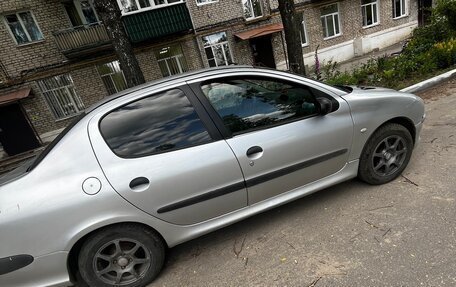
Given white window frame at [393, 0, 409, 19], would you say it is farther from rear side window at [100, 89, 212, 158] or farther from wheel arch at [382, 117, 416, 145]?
rear side window at [100, 89, 212, 158]

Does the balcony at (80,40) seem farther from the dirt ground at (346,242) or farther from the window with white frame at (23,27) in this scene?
the dirt ground at (346,242)

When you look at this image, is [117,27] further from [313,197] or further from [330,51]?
[330,51]

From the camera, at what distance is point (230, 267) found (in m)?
2.26

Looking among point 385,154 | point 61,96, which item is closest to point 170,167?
point 385,154

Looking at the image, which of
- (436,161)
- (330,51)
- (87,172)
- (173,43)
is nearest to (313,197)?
(436,161)

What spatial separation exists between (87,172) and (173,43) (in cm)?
1157

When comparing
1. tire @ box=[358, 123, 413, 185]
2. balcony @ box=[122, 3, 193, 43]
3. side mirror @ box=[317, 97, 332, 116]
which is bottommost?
tire @ box=[358, 123, 413, 185]

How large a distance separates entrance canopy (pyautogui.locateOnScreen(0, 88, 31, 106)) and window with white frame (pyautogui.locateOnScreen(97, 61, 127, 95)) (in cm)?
277

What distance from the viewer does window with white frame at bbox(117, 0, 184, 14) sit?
1103 centimetres

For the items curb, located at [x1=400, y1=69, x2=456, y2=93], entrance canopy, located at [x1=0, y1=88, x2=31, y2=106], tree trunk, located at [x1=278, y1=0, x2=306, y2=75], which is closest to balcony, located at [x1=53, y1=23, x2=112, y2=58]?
entrance canopy, located at [x1=0, y1=88, x2=31, y2=106]

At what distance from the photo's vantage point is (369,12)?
15445mm

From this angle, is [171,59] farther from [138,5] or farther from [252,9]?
[252,9]

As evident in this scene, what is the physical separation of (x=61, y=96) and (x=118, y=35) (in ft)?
25.8

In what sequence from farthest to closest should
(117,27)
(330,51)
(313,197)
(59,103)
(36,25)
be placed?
(330,51) < (59,103) < (36,25) < (117,27) < (313,197)
